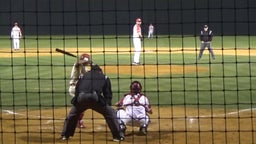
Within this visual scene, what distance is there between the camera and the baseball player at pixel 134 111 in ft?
32.1

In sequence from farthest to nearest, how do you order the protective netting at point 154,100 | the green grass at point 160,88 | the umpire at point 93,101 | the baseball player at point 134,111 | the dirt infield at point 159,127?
the green grass at point 160,88 → the protective netting at point 154,100 → the baseball player at point 134,111 → the dirt infield at point 159,127 → the umpire at point 93,101

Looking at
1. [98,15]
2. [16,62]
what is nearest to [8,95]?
[16,62]

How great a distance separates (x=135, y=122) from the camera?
984 centimetres

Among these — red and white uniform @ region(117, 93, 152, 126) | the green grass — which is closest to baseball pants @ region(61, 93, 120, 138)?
red and white uniform @ region(117, 93, 152, 126)

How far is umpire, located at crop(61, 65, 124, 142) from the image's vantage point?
923 centimetres

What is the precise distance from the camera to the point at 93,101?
362 inches

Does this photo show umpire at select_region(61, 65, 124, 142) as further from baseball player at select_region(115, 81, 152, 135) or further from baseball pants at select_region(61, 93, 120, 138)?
baseball player at select_region(115, 81, 152, 135)

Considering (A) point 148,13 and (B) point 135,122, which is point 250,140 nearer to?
(B) point 135,122

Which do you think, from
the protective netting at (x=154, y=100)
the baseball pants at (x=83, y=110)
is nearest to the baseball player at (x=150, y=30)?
the protective netting at (x=154, y=100)

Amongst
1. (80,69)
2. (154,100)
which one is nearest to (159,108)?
(154,100)

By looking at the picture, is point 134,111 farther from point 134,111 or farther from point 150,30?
point 150,30

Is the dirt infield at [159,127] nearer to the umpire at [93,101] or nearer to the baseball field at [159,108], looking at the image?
the baseball field at [159,108]

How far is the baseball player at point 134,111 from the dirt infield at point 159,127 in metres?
0.23

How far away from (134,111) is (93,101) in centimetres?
92
